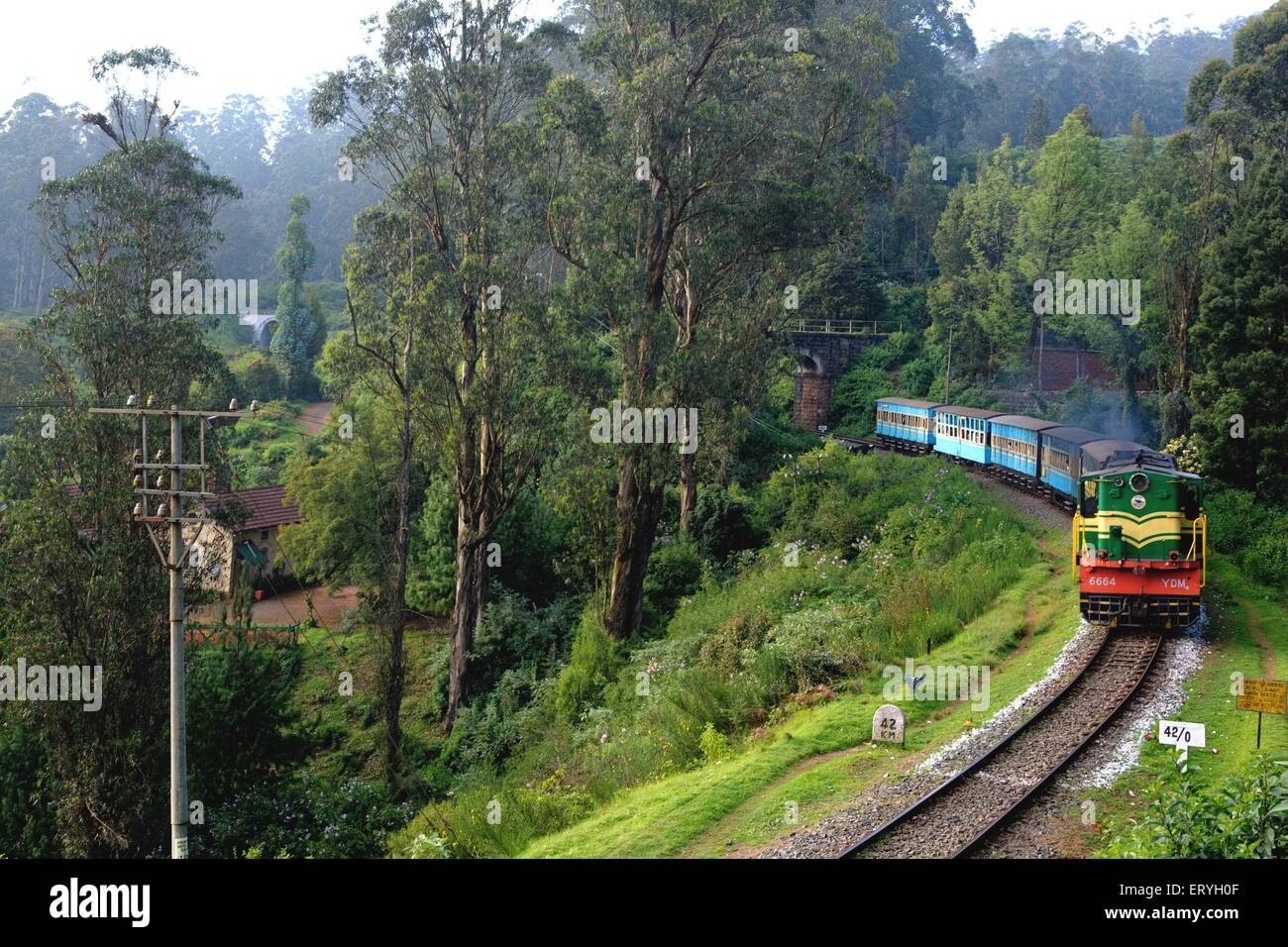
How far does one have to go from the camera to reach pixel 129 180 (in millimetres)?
24406

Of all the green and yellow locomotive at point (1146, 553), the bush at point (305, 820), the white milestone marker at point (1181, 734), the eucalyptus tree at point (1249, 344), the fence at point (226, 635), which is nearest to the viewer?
the white milestone marker at point (1181, 734)

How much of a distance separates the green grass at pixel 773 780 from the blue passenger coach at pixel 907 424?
81.6ft

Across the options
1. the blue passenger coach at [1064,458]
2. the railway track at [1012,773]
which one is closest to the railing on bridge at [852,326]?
the blue passenger coach at [1064,458]

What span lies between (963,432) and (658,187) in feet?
62.0

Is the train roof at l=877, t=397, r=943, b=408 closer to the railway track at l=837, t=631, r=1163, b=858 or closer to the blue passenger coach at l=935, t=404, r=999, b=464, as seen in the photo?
the blue passenger coach at l=935, t=404, r=999, b=464

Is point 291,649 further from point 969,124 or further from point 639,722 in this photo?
point 969,124

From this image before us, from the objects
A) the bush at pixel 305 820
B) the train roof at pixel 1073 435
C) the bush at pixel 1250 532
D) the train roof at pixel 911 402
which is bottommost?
the bush at pixel 305 820

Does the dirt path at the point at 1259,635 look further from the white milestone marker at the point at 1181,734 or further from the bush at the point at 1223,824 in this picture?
the bush at the point at 1223,824

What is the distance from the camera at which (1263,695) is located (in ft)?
44.8

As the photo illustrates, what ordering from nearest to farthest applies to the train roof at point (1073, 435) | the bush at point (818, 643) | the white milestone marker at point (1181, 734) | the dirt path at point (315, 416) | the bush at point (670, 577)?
the white milestone marker at point (1181, 734) → the bush at point (818, 643) → the train roof at point (1073, 435) → the bush at point (670, 577) → the dirt path at point (315, 416)

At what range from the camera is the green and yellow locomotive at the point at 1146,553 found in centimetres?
1938

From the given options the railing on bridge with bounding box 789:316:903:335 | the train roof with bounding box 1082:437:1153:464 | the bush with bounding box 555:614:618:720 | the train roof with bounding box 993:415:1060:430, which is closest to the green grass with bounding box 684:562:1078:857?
the train roof with bounding box 1082:437:1153:464

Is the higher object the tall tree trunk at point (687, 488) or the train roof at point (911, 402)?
the train roof at point (911, 402)

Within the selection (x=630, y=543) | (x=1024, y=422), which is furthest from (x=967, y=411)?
(x=630, y=543)
